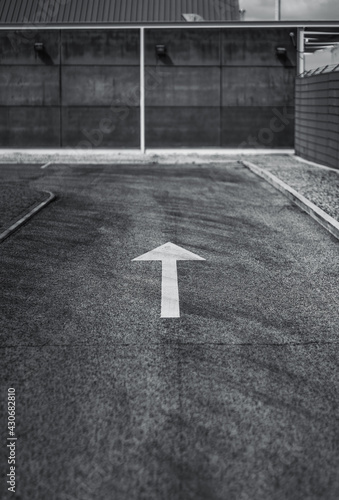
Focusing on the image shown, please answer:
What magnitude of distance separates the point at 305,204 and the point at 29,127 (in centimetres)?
1744

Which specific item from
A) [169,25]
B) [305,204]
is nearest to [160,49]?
[169,25]

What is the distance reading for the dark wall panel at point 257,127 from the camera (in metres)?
28.2

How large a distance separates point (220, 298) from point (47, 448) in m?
3.62

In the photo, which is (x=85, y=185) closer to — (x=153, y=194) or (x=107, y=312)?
(x=153, y=194)

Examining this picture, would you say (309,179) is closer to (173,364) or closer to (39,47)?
(173,364)

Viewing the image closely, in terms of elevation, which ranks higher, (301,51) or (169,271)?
(301,51)

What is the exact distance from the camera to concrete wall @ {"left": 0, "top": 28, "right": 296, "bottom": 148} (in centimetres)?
2789

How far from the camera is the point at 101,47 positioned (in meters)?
28.0

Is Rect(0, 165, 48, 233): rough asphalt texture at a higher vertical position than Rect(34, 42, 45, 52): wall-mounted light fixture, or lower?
lower

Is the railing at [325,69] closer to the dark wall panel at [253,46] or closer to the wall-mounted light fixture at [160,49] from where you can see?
the dark wall panel at [253,46]

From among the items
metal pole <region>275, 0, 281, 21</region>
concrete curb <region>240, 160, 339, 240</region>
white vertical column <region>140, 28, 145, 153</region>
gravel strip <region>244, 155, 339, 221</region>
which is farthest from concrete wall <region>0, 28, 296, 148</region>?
concrete curb <region>240, 160, 339, 240</region>

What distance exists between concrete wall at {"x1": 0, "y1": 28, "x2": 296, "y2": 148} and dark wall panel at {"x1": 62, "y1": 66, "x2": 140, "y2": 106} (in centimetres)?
4

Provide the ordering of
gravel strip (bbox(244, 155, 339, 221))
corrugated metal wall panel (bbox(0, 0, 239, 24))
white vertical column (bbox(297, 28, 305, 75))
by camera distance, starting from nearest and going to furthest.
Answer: gravel strip (bbox(244, 155, 339, 221)) → white vertical column (bbox(297, 28, 305, 75)) → corrugated metal wall panel (bbox(0, 0, 239, 24))

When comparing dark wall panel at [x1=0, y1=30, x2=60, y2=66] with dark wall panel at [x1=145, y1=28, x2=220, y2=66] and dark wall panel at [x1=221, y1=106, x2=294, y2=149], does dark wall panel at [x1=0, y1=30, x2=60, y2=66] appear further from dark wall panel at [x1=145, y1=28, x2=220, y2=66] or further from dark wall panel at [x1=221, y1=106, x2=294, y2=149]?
dark wall panel at [x1=221, y1=106, x2=294, y2=149]
